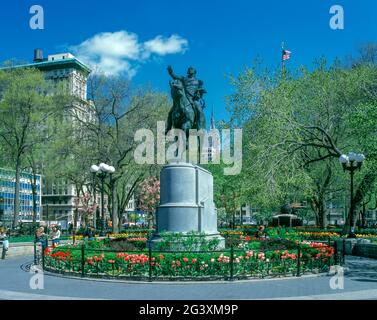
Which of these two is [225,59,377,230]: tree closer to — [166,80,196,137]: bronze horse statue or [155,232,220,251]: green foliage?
[166,80,196,137]: bronze horse statue

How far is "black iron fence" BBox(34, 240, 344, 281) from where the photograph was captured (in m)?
14.0

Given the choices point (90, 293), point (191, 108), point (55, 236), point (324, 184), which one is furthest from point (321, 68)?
point (90, 293)

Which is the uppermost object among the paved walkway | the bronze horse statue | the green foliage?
the bronze horse statue

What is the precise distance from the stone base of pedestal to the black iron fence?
9.74 ft

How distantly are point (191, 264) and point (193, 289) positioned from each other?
4.86 ft

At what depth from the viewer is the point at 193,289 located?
1258 centimetres

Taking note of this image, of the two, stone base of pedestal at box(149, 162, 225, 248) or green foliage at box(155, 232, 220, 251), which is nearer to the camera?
green foliage at box(155, 232, 220, 251)

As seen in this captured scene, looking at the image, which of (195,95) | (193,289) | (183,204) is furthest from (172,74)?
(193,289)

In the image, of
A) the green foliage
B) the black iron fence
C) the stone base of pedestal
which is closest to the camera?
the black iron fence

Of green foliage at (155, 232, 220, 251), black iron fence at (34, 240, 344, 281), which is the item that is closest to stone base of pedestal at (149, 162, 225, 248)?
green foliage at (155, 232, 220, 251)

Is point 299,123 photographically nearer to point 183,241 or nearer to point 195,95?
point 195,95

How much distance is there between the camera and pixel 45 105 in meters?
41.4

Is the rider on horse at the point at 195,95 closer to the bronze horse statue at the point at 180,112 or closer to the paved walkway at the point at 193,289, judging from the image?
the bronze horse statue at the point at 180,112

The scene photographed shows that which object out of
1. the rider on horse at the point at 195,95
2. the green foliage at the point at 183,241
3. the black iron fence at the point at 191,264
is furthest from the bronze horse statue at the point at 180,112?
the black iron fence at the point at 191,264
